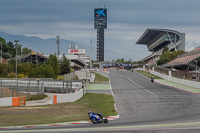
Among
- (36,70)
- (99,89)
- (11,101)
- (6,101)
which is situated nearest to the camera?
(6,101)

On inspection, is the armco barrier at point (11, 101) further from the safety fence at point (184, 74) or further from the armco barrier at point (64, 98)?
the safety fence at point (184, 74)

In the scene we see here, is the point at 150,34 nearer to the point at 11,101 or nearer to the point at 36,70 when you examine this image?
the point at 36,70

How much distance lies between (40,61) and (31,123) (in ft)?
291

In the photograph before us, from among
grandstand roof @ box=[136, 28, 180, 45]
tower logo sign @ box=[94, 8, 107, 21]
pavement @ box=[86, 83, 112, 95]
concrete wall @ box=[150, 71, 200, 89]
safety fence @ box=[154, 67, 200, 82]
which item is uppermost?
tower logo sign @ box=[94, 8, 107, 21]

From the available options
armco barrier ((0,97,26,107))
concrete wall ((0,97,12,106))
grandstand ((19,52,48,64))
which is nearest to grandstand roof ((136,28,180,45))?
grandstand ((19,52,48,64))

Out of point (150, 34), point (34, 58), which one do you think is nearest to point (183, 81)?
point (34, 58)

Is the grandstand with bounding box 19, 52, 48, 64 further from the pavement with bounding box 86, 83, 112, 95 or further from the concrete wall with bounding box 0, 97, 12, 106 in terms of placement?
the concrete wall with bounding box 0, 97, 12, 106

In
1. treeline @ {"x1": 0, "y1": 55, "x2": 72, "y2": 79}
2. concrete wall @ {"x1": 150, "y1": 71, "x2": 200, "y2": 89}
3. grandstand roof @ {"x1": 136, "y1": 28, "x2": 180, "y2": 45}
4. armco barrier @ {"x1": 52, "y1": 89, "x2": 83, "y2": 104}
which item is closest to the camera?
armco barrier @ {"x1": 52, "y1": 89, "x2": 83, "y2": 104}

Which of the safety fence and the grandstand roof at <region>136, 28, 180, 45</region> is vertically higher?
the grandstand roof at <region>136, 28, 180, 45</region>

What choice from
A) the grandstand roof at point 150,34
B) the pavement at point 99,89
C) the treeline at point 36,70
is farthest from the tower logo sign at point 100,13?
the pavement at point 99,89

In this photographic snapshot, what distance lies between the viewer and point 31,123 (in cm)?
1747

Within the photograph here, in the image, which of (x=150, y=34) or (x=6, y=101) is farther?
(x=150, y=34)

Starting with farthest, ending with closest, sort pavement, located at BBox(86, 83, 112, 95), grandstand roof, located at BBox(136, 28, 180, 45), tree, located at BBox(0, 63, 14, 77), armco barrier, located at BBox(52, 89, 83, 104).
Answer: grandstand roof, located at BBox(136, 28, 180, 45) → tree, located at BBox(0, 63, 14, 77) → pavement, located at BBox(86, 83, 112, 95) → armco barrier, located at BBox(52, 89, 83, 104)

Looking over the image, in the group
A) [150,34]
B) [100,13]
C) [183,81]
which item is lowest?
[183,81]
